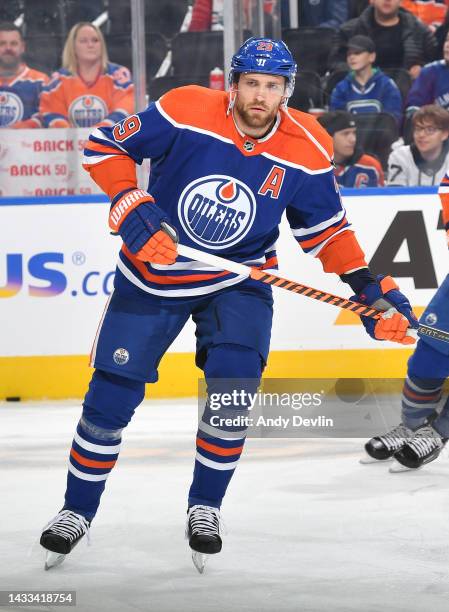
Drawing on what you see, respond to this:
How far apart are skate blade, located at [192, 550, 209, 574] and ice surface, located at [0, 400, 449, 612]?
0.7 inches

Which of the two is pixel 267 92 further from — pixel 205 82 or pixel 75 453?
pixel 205 82

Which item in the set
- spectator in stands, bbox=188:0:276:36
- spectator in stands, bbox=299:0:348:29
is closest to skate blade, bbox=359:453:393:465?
spectator in stands, bbox=188:0:276:36

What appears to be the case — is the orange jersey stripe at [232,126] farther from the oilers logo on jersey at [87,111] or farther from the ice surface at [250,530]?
the oilers logo on jersey at [87,111]

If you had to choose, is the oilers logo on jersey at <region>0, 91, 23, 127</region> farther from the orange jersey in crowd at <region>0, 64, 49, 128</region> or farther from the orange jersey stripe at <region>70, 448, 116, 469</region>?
the orange jersey stripe at <region>70, 448, 116, 469</region>

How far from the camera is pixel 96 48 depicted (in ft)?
16.4

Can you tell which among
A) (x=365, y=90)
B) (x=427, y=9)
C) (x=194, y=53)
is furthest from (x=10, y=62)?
(x=427, y=9)

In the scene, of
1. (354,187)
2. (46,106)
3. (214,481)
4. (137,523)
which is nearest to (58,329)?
(46,106)

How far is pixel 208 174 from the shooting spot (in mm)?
2619

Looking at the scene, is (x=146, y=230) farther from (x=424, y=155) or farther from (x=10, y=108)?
(x=424, y=155)

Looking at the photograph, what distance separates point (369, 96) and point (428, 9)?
80cm

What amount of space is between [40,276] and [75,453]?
2.25 metres

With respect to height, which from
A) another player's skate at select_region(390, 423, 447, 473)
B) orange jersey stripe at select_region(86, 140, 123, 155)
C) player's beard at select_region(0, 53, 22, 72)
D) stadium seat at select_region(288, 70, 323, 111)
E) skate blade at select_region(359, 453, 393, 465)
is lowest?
skate blade at select_region(359, 453, 393, 465)

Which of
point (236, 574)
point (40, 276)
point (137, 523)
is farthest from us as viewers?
point (40, 276)

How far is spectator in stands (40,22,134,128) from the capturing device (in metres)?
4.87
